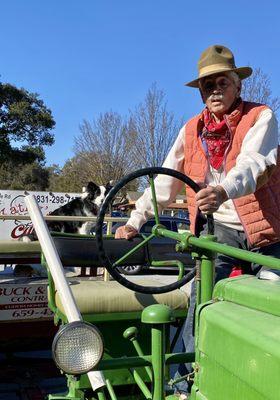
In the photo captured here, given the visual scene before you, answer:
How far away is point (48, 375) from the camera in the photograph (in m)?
4.48

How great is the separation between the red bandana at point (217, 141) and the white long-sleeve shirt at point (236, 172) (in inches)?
1.9

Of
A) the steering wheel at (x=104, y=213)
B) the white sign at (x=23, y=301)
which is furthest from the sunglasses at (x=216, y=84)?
the white sign at (x=23, y=301)

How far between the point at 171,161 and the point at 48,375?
2427mm

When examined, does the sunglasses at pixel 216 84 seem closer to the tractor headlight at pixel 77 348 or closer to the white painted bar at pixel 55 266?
the white painted bar at pixel 55 266

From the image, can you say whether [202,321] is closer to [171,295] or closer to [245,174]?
[245,174]

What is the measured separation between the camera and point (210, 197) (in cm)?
212

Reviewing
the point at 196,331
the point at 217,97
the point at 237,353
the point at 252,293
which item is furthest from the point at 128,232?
the point at 237,353

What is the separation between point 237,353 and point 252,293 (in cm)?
23

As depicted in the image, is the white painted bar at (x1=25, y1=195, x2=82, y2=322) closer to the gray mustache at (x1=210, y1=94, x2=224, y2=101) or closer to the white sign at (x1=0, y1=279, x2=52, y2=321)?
the gray mustache at (x1=210, y1=94, x2=224, y2=101)

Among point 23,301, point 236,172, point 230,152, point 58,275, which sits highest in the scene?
point 230,152

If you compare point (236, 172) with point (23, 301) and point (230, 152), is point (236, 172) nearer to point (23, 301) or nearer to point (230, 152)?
point (230, 152)

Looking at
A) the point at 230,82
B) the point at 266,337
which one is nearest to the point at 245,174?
the point at 230,82

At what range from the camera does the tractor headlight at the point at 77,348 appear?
1.72 metres

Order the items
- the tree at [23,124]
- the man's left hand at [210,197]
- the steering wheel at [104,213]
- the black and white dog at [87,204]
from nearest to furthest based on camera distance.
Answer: the man's left hand at [210,197] < the steering wheel at [104,213] < the black and white dog at [87,204] < the tree at [23,124]
